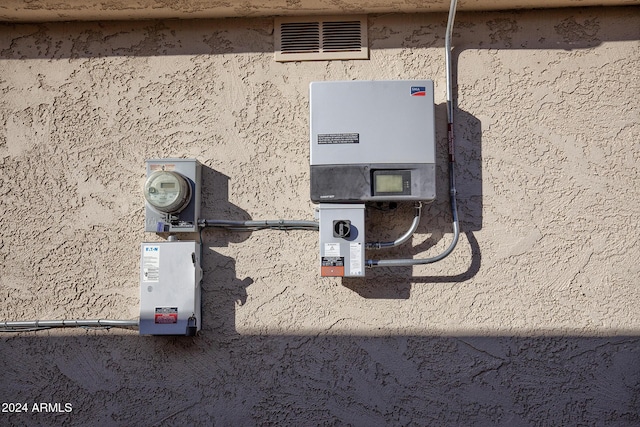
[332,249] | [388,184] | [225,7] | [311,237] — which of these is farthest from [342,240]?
[225,7]

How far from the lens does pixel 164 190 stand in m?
2.97

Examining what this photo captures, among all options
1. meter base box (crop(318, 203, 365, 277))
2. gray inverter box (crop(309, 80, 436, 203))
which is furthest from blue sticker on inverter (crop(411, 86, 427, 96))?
meter base box (crop(318, 203, 365, 277))

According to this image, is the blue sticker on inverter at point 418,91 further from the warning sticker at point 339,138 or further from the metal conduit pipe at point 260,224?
the metal conduit pipe at point 260,224

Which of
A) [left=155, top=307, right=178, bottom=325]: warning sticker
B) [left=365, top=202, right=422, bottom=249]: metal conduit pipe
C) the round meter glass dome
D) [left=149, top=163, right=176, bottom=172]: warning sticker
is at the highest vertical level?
[left=149, top=163, right=176, bottom=172]: warning sticker

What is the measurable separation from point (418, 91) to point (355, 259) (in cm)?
91

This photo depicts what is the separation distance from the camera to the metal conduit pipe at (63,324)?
3.09m

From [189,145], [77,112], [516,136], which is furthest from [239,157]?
[516,136]

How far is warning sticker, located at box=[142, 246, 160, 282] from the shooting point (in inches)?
119

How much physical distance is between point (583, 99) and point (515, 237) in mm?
841

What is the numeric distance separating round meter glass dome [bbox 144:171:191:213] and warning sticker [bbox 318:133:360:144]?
0.77m

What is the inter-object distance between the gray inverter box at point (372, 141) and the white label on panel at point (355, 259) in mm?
239

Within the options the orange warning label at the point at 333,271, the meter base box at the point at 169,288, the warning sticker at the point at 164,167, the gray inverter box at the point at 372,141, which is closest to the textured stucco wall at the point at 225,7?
the gray inverter box at the point at 372,141

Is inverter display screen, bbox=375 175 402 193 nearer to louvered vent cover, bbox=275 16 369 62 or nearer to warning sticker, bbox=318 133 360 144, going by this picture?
warning sticker, bbox=318 133 360 144

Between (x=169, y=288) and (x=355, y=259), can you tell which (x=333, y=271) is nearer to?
(x=355, y=259)
